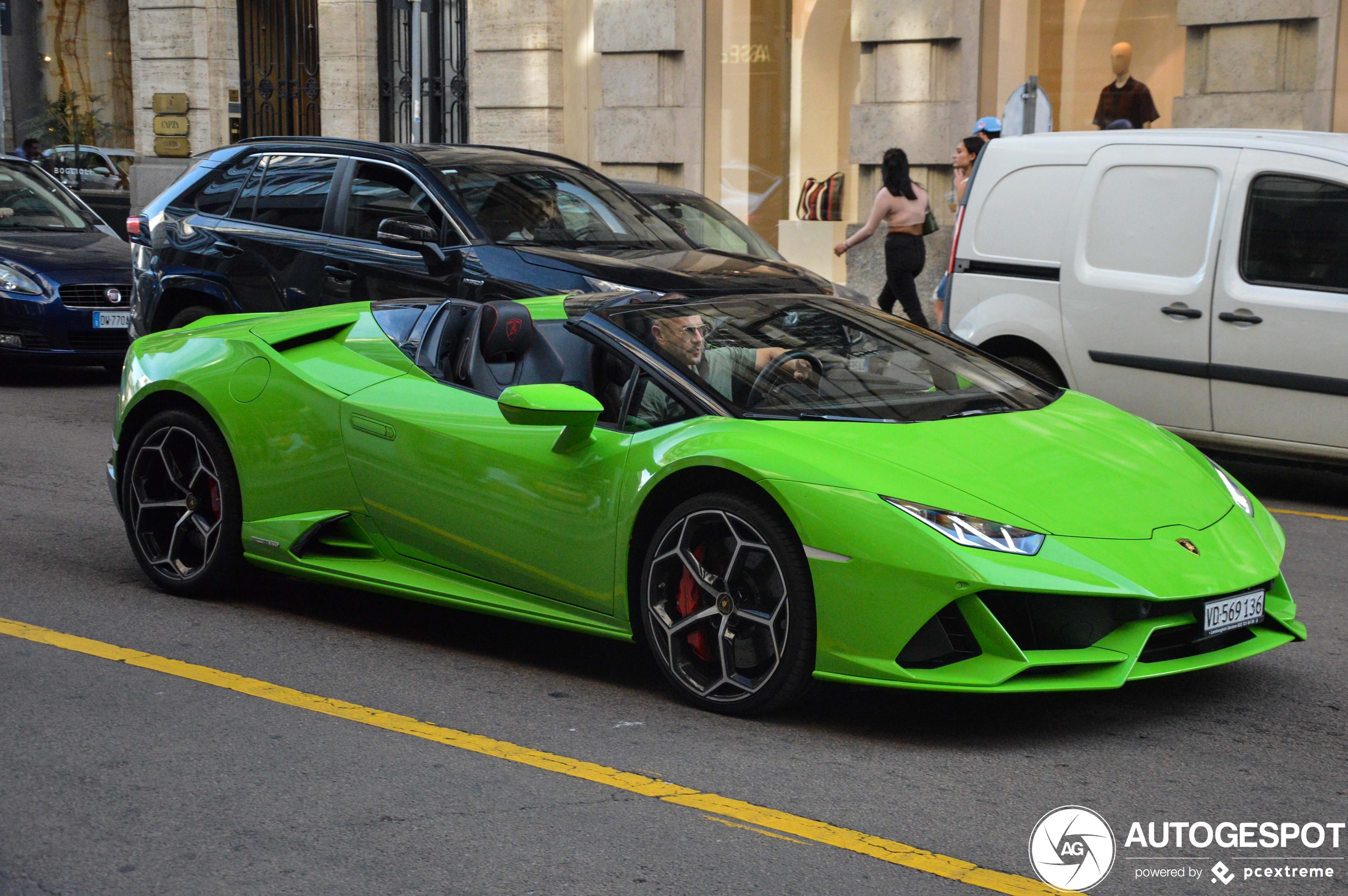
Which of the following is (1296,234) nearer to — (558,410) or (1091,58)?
(558,410)

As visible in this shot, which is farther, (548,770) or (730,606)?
(730,606)

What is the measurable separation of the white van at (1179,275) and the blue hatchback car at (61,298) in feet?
21.5

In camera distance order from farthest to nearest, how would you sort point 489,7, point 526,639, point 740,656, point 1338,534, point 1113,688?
point 489,7, point 1338,534, point 526,639, point 740,656, point 1113,688

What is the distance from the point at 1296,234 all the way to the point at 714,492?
4.74 meters

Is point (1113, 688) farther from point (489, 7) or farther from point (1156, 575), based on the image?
point (489, 7)

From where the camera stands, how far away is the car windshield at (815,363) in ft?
16.3

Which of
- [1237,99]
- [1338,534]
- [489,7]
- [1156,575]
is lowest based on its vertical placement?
[1338,534]

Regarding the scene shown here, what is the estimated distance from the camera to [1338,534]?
752cm

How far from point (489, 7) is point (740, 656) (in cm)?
1637

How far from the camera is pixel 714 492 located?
15.3 ft

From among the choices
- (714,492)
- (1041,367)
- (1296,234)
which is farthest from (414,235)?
(714,492)

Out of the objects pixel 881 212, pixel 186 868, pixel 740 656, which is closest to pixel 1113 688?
pixel 740 656

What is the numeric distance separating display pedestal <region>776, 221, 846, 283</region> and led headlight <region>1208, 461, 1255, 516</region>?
12.2 metres

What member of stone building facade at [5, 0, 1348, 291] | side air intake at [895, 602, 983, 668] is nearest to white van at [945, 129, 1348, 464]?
side air intake at [895, 602, 983, 668]
